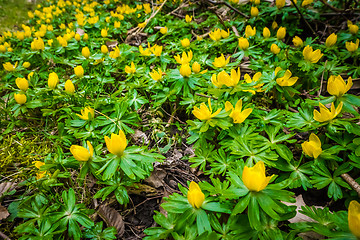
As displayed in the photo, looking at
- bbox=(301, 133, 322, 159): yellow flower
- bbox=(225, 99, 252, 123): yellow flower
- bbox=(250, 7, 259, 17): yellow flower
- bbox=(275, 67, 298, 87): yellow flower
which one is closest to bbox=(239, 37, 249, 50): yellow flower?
bbox=(275, 67, 298, 87): yellow flower

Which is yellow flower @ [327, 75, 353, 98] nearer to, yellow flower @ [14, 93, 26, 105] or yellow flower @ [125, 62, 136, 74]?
yellow flower @ [125, 62, 136, 74]

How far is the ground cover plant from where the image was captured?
3.35 feet

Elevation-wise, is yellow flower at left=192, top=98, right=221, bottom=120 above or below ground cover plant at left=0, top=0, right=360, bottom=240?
above

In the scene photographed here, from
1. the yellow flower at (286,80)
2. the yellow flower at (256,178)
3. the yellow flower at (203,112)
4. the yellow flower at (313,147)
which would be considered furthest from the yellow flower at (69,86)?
the yellow flower at (313,147)

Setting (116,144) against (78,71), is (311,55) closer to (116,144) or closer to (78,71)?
(116,144)

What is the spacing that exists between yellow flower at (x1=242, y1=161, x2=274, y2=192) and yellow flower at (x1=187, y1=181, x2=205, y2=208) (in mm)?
227

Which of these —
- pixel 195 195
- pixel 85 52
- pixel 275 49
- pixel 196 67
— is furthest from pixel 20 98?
pixel 275 49

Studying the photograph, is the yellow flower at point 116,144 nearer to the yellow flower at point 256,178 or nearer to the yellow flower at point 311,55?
the yellow flower at point 256,178

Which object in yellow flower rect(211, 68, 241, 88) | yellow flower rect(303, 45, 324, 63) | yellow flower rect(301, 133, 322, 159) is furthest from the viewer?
yellow flower rect(303, 45, 324, 63)

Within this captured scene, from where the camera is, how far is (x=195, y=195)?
3.24ft

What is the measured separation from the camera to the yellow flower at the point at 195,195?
3.24 ft

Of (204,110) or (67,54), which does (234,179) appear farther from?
(67,54)

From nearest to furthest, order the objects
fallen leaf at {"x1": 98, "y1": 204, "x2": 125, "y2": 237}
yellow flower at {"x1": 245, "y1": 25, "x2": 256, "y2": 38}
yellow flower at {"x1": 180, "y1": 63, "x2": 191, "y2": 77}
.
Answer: fallen leaf at {"x1": 98, "y1": 204, "x2": 125, "y2": 237}, yellow flower at {"x1": 180, "y1": 63, "x2": 191, "y2": 77}, yellow flower at {"x1": 245, "y1": 25, "x2": 256, "y2": 38}

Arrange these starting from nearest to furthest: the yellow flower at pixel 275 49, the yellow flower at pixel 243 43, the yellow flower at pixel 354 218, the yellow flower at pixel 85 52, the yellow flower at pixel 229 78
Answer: the yellow flower at pixel 354 218 → the yellow flower at pixel 229 78 → the yellow flower at pixel 275 49 → the yellow flower at pixel 243 43 → the yellow flower at pixel 85 52
